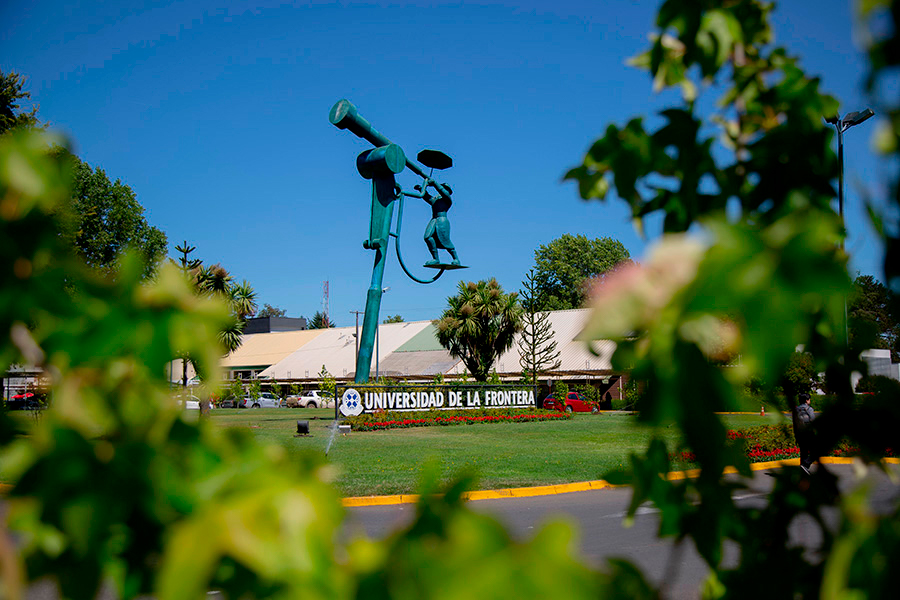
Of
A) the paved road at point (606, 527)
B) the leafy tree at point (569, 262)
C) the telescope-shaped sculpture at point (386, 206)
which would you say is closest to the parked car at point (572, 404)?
the telescope-shaped sculpture at point (386, 206)

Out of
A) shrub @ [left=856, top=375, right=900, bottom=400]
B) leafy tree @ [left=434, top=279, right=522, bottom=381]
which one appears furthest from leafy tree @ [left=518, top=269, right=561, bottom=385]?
shrub @ [left=856, top=375, right=900, bottom=400]

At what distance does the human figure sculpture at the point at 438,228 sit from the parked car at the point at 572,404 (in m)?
14.6

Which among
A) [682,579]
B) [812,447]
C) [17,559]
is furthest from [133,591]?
[682,579]

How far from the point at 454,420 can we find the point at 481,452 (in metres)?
10.9

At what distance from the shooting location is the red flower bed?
25111mm

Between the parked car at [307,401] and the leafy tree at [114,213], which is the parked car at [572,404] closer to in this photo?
the parked car at [307,401]

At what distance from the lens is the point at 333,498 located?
22.0 inches

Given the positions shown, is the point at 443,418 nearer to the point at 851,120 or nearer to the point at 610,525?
the point at 851,120

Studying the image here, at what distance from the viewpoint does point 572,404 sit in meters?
38.2

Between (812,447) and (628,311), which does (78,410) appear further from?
(812,447)

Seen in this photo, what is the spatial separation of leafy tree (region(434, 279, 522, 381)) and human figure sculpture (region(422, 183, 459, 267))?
758 inches

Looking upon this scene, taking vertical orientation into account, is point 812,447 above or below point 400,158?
below

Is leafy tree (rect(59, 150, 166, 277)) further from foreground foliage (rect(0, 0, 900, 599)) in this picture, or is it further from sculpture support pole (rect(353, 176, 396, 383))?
foreground foliage (rect(0, 0, 900, 599))

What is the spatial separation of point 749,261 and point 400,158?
79.8ft
